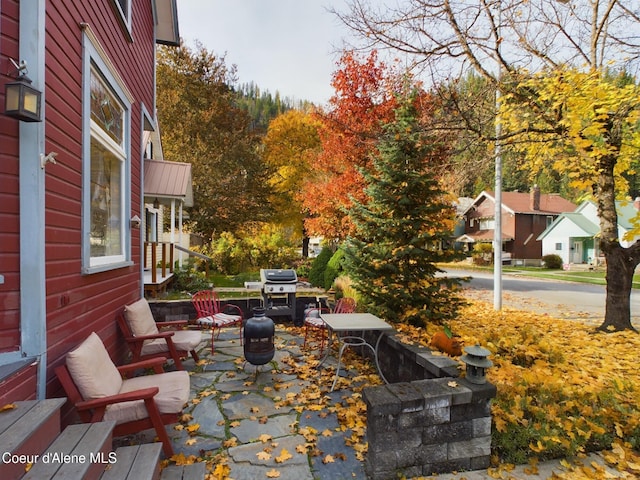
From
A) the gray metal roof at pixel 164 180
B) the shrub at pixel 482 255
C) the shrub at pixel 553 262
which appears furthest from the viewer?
the shrub at pixel 482 255

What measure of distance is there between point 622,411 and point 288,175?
1766 cm

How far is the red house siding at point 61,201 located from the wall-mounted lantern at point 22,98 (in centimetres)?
10

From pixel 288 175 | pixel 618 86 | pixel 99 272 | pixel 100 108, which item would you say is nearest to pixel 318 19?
pixel 100 108

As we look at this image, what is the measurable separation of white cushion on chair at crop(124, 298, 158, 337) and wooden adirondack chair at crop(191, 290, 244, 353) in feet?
2.63

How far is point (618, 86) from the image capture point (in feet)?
16.5

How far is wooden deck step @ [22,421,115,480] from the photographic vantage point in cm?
163

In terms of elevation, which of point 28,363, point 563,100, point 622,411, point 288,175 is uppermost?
point 288,175

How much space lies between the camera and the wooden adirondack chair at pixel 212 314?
4.94 metres

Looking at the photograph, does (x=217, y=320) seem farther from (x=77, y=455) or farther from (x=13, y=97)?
(x=13, y=97)

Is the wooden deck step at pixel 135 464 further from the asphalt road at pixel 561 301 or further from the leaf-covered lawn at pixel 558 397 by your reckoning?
the asphalt road at pixel 561 301

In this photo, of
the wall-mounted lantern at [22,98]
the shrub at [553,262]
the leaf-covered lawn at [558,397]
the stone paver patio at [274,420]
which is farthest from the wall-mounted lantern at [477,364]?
the shrub at [553,262]

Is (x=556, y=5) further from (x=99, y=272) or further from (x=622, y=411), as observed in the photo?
(x=99, y=272)

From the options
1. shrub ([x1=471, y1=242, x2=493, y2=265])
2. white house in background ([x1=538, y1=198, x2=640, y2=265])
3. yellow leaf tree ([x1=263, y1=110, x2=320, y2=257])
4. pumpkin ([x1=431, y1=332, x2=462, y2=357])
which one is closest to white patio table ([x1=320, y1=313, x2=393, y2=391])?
pumpkin ([x1=431, y1=332, x2=462, y2=357])

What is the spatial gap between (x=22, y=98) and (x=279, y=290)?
4934mm
